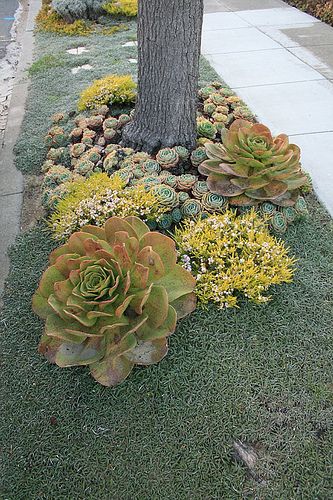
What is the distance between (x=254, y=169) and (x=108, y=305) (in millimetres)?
1379

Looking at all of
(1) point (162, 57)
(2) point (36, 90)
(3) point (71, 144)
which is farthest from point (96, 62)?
(1) point (162, 57)

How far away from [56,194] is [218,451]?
6.60 feet

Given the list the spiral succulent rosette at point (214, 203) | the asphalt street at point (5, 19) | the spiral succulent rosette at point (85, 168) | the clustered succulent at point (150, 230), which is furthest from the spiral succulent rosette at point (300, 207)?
the asphalt street at point (5, 19)

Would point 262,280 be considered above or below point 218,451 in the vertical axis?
above

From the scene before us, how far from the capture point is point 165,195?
9.20 feet

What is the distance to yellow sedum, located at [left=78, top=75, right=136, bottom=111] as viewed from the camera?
4.11 meters

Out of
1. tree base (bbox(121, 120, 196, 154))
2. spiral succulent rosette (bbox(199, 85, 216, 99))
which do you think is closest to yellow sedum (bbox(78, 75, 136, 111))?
spiral succulent rosette (bbox(199, 85, 216, 99))

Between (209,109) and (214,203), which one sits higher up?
(209,109)

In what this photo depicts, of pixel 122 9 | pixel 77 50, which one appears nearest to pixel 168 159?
pixel 77 50

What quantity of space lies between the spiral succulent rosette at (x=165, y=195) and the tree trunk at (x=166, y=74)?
0.63 metres

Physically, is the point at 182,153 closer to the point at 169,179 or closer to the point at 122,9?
the point at 169,179

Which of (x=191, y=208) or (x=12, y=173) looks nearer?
(x=191, y=208)

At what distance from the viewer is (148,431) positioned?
6.48ft

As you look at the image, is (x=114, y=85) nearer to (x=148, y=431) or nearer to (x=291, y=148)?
(x=291, y=148)
